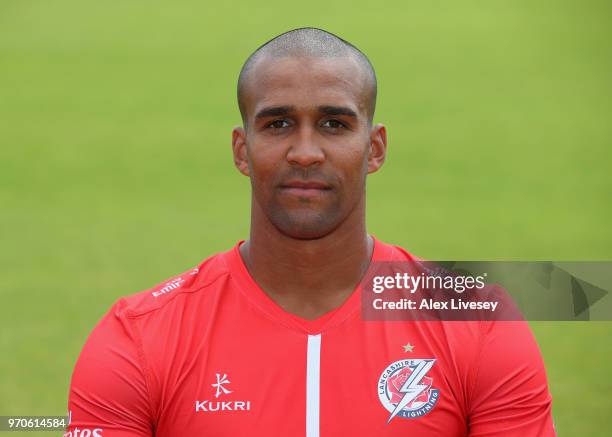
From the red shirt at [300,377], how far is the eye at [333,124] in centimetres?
67

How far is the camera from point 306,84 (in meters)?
3.87

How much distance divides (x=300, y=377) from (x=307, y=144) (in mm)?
837

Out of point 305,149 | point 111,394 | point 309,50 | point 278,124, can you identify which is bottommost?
Result: point 111,394

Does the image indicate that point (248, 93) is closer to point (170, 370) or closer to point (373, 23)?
point (170, 370)

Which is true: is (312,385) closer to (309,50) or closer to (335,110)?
(335,110)

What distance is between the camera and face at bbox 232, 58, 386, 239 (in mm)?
3791

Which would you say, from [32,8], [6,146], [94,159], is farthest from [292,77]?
[32,8]

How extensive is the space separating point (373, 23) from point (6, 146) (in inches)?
231

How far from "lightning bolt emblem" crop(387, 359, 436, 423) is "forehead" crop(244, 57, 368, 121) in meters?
0.95

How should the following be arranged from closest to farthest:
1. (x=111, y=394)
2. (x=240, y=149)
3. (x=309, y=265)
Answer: (x=111, y=394), (x=309, y=265), (x=240, y=149)

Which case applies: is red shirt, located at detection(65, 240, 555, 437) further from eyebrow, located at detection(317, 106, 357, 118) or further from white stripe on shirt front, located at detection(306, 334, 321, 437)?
eyebrow, located at detection(317, 106, 357, 118)

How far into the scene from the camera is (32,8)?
682 inches

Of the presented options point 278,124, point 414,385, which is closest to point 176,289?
point 278,124

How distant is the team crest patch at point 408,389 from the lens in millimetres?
3791
